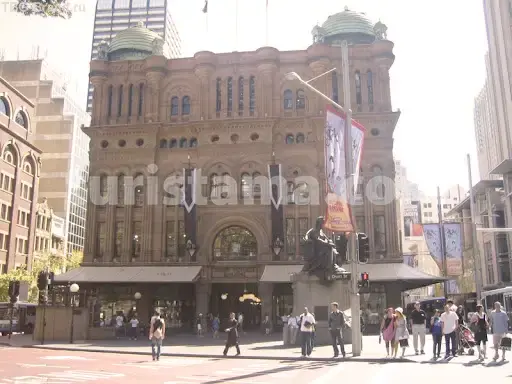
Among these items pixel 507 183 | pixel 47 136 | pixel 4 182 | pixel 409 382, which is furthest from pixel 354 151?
pixel 47 136

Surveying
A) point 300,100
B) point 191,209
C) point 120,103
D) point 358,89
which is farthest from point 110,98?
point 358,89

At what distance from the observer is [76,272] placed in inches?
1628

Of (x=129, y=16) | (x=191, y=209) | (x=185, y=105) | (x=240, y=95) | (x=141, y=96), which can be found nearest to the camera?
(x=191, y=209)

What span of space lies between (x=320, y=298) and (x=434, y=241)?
1731cm

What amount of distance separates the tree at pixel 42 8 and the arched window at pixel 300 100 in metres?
33.1

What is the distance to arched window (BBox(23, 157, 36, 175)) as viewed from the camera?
221 feet

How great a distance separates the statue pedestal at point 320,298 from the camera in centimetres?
2452

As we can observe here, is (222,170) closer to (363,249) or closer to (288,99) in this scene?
(288,99)

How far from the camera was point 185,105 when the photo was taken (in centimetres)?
4516

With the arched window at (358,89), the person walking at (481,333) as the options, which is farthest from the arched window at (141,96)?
the person walking at (481,333)

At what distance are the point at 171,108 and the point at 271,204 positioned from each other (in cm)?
1249

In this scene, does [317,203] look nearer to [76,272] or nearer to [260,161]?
[260,161]

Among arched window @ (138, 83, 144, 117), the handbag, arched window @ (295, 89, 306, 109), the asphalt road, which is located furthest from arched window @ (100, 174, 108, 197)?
the handbag

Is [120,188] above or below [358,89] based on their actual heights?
below
